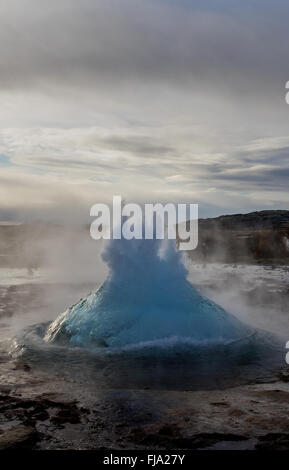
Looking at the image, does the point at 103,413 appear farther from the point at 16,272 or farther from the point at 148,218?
the point at 16,272

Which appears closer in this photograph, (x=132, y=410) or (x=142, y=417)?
(x=142, y=417)

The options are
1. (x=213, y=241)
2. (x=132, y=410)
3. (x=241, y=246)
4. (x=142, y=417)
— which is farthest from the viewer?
(x=213, y=241)

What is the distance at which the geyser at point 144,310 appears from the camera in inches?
342

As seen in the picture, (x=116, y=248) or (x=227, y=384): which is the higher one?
(x=116, y=248)

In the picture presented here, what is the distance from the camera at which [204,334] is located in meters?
8.81

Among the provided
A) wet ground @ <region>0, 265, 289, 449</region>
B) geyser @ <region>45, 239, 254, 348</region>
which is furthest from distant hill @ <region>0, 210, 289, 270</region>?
wet ground @ <region>0, 265, 289, 449</region>

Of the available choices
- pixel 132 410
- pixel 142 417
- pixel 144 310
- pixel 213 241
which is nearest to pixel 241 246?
pixel 213 241

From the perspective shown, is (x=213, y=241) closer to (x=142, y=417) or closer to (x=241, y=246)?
(x=241, y=246)

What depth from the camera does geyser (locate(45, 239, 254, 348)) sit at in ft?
28.5

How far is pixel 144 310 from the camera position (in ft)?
29.8

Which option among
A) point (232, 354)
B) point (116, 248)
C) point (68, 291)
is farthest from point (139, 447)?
point (68, 291)
